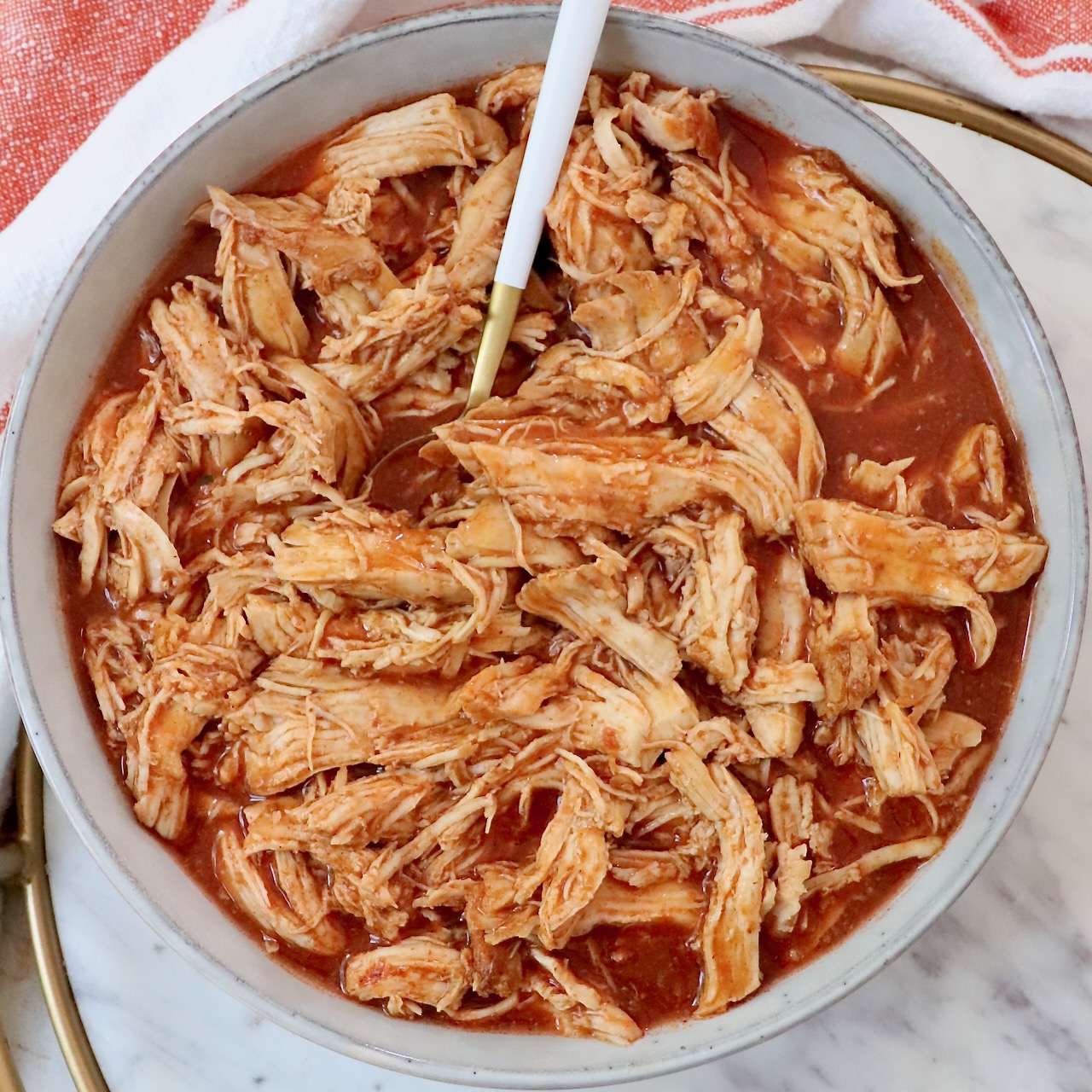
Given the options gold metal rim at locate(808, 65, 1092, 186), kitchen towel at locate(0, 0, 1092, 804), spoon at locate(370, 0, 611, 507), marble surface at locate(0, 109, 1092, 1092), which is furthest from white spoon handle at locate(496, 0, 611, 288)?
marble surface at locate(0, 109, 1092, 1092)

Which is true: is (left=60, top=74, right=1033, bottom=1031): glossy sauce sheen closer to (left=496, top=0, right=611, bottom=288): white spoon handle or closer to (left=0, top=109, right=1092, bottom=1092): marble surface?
(left=496, top=0, right=611, bottom=288): white spoon handle

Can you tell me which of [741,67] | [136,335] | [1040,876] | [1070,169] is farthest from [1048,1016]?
[136,335]

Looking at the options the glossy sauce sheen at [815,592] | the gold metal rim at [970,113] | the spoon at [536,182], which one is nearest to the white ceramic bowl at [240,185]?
the glossy sauce sheen at [815,592]

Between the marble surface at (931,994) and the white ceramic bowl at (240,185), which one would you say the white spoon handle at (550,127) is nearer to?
the white ceramic bowl at (240,185)


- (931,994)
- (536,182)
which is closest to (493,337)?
(536,182)

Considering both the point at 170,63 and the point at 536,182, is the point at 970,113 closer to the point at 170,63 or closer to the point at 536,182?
the point at 536,182

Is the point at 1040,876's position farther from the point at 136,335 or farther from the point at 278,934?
the point at 136,335
